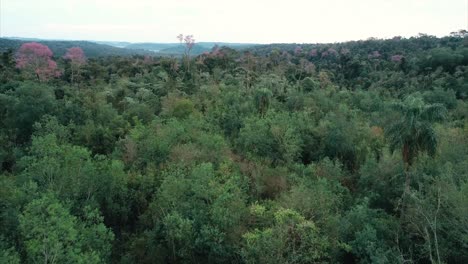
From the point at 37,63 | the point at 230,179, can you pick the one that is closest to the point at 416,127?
the point at 230,179

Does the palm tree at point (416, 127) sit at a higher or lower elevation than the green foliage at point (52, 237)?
higher

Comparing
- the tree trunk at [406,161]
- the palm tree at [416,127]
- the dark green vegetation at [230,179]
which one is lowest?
the dark green vegetation at [230,179]

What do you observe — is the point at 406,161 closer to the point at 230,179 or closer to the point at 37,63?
the point at 230,179

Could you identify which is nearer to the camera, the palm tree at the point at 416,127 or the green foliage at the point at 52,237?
the green foliage at the point at 52,237

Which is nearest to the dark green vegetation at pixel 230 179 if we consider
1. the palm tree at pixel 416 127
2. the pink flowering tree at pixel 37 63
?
the palm tree at pixel 416 127

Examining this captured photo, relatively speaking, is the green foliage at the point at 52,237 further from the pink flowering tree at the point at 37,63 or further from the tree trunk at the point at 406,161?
the pink flowering tree at the point at 37,63

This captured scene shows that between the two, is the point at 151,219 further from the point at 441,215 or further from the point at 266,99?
the point at 266,99

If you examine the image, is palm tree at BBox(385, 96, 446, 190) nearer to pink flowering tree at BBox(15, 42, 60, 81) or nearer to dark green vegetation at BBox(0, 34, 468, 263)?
dark green vegetation at BBox(0, 34, 468, 263)
